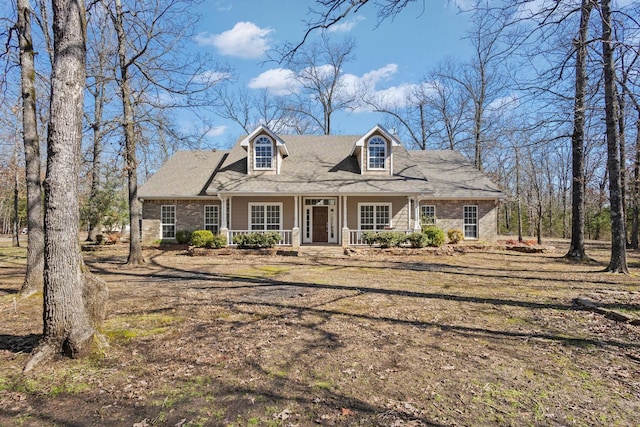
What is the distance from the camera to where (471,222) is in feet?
62.1

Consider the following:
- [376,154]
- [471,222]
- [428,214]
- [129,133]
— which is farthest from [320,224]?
[129,133]

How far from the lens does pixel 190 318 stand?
222 inches

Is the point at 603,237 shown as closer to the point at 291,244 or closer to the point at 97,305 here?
the point at 291,244

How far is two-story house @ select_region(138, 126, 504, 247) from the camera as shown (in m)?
16.5

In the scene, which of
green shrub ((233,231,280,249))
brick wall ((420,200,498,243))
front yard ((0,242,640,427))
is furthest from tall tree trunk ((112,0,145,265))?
brick wall ((420,200,498,243))

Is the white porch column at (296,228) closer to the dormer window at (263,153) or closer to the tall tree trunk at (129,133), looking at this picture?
the dormer window at (263,153)

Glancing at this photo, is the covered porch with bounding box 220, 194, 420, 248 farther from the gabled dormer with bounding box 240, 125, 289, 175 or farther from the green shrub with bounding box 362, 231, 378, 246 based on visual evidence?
the gabled dormer with bounding box 240, 125, 289, 175

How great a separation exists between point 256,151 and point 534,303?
46.2 ft

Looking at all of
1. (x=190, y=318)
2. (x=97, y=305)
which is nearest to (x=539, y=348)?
(x=190, y=318)

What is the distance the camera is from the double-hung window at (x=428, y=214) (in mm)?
18797

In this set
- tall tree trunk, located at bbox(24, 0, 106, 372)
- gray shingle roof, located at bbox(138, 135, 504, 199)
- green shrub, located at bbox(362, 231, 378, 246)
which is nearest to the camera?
tall tree trunk, located at bbox(24, 0, 106, 372)

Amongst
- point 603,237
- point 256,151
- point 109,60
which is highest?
point 109,60

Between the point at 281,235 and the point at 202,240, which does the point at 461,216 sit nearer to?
the point at 281,235

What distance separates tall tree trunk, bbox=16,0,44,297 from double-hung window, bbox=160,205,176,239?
11.1 m
